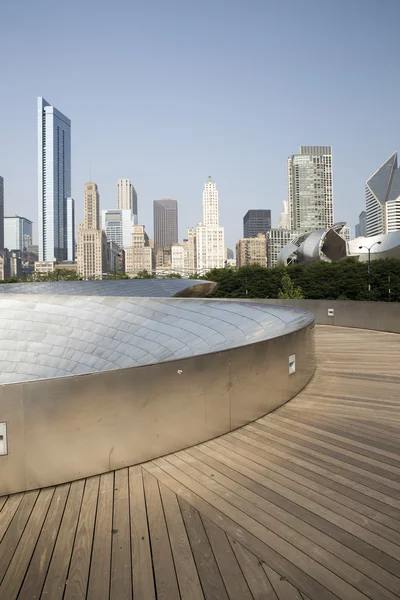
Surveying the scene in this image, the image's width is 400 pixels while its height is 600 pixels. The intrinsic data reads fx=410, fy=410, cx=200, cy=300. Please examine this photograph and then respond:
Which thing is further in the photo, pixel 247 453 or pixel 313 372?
pixel 313 372

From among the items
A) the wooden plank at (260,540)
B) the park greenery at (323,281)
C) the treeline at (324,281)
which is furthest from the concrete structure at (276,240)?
the wooden plank at (260,540)

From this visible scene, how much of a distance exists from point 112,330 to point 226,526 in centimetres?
658

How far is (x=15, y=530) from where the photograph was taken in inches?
115

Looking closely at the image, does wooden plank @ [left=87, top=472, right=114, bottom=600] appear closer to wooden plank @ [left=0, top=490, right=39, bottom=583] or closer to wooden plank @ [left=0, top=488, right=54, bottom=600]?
wooden plank @ [left=0, top=488, right=54, bottom=600]

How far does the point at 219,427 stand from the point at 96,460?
1528 mm

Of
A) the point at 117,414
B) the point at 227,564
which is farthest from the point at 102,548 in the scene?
the point at 117,414

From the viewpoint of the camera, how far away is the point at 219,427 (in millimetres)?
4766

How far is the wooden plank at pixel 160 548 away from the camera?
93.0 inches

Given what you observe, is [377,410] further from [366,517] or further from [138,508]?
[138,508]

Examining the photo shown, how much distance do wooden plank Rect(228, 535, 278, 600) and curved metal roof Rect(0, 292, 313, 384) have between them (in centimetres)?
410

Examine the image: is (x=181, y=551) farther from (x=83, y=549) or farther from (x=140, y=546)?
(x=83, y=549)

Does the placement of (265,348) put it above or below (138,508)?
above

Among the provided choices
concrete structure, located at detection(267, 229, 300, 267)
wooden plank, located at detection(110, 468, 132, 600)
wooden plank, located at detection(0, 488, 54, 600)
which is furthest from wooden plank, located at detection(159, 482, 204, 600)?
concrete structure, located at detection(267, 229, 300, 267)

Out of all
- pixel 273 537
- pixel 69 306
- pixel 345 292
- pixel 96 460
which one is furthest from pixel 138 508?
pixel 345 292
